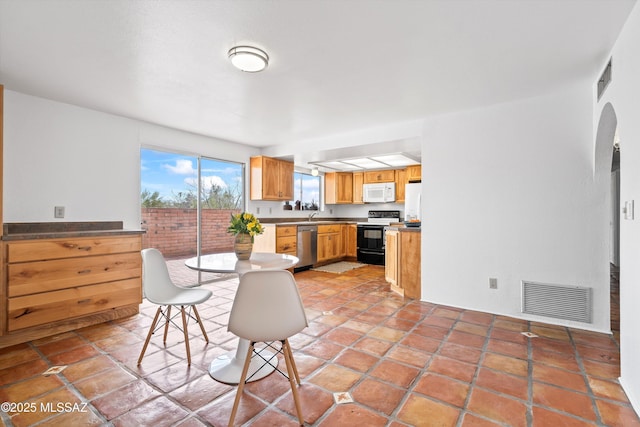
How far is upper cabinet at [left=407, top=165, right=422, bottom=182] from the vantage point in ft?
20.4

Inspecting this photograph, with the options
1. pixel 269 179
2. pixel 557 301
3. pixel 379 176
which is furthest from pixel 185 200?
pixel 557 301

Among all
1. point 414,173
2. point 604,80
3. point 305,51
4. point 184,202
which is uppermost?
point 305,51

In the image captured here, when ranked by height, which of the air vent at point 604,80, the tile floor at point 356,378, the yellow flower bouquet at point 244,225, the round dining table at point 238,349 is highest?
the air vent at point 604,80

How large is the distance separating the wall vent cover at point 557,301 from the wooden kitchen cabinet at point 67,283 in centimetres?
409

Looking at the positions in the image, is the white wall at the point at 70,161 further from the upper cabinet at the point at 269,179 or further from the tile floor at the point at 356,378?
the upper cabinet at the point at 269,179

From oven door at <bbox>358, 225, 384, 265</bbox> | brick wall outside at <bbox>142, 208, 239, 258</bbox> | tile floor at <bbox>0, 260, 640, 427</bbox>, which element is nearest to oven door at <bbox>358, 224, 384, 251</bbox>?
oven door at <bbox>358, 225, 384, 265</bbox>

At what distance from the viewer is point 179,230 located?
4.95m

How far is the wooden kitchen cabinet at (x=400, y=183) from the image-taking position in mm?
6453

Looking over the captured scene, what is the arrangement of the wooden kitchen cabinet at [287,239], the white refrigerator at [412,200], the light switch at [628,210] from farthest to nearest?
the white refrigerator at [412,200]
the wooden kitchen cabinet at [287,239]
the light switch at [628,210]

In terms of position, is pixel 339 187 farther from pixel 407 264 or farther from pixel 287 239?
pixel 407 264

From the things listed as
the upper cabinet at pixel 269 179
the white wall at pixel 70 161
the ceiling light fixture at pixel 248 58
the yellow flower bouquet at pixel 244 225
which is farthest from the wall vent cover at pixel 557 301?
the white wall at pixel 70 161

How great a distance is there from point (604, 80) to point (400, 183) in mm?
4109

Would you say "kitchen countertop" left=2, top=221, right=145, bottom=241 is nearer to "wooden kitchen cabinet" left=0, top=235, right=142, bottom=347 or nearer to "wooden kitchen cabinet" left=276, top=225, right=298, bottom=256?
"wooden kitchen cabinet" left=0, top=235, right=142, bottom=347

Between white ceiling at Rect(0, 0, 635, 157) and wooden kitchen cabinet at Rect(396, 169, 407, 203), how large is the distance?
9.67ft
